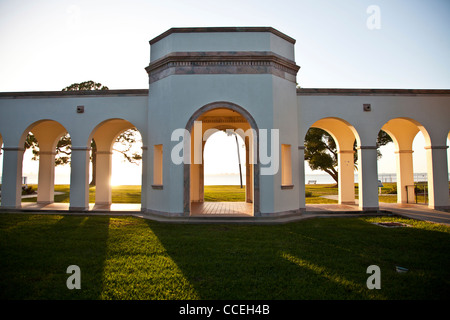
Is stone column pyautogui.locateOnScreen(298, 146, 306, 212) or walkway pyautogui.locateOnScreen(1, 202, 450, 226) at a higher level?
stone column pyautogui.locateOnScreen(298, 146, 306, 212)

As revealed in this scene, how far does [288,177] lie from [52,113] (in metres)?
10.3

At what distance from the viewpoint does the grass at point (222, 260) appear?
4.07m

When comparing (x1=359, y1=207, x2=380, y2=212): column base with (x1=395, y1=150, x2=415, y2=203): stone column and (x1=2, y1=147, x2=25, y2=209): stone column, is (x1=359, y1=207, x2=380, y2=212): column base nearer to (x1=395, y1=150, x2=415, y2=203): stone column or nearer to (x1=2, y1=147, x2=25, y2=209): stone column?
(x1=395, y1=150, x2=415, y2=203): stone column

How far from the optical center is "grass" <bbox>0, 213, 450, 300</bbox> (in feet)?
13.4

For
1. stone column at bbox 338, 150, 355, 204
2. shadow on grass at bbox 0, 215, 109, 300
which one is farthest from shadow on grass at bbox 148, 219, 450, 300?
stone column at bbox 338, 150, 355, 204

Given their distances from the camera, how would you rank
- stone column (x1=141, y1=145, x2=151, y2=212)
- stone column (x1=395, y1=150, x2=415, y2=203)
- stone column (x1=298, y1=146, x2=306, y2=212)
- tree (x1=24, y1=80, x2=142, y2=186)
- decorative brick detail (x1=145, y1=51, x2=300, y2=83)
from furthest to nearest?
1. tree (x1=24, y1=80, x2=142, y2=186)
2. stone column (x1=395, y1=150, x2=415, y2=203)
3. stone column (x1=141, y1=145, x2=151, y2=212)
4. stone column (x1=298, y1=146, x2=306, y2=212)
5. decorative brick detail (x1=145, y1=51, x2=300, y2=83)

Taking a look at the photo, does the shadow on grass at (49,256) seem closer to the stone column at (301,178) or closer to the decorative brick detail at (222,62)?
the decorative brick detail at (222,62)

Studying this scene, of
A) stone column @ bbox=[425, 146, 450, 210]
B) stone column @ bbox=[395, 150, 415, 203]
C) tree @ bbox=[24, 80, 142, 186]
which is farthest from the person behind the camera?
tree @ bbox=[24, 80, 142, 186]

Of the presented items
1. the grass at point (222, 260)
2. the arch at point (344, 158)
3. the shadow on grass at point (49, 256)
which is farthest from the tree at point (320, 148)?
the shadow on grass at point (49, 256)

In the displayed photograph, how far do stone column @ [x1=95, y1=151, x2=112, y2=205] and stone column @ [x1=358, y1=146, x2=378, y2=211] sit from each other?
11555 millimetres

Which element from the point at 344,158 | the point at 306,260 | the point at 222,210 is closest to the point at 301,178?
the point at 222,210

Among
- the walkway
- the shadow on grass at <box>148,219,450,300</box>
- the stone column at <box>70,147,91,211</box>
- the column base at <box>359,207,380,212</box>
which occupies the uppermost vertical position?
the stone column at <box>70,147,91,211</box>

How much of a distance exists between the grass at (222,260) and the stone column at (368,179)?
2.40m

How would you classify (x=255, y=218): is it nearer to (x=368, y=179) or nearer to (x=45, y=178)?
(x=368, y=179)
